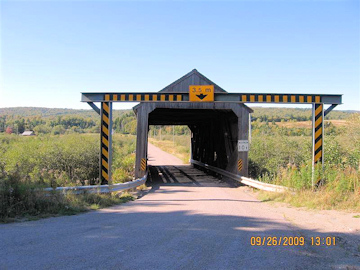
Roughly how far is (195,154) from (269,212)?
20.8 m

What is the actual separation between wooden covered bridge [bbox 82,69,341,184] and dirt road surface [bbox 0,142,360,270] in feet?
16.3

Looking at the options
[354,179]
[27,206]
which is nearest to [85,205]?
[27,206]

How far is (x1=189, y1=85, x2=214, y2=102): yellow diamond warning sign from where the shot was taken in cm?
1212

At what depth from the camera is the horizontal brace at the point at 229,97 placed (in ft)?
38.5

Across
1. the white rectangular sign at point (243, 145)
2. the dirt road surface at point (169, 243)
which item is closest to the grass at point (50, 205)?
the dirt road surface at point (169, 243)

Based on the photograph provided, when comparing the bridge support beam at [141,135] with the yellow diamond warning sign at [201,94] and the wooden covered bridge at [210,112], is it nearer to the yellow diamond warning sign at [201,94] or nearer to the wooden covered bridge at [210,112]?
the wooden covered bridge at [210,112]

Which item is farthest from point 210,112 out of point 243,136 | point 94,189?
point 94,189

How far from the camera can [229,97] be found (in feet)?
40.6

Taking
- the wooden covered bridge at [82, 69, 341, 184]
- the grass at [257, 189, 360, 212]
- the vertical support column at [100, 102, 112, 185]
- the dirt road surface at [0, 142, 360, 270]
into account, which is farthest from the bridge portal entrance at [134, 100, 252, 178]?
the dirt road surface at [0, 142, 360, 270]

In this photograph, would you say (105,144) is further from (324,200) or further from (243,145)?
(324,200)

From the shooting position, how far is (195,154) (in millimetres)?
29062
